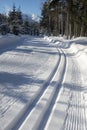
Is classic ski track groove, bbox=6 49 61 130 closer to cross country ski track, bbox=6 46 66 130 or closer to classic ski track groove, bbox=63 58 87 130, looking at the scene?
cross country ski track, bbox=6 46 66 130

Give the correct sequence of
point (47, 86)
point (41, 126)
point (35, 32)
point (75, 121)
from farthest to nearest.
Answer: point (35, 32) → point (47, 86) → point (75, 121) → point (41, 126)

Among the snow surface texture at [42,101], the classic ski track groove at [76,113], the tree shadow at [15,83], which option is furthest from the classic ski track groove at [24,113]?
the classic ski track groove at [76,113]

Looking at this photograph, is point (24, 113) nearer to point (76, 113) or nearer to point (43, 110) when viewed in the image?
point (43, 110)


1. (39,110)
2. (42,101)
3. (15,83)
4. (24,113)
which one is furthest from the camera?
(15,83)

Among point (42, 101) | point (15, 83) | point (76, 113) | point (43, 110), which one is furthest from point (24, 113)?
point (15, 83)

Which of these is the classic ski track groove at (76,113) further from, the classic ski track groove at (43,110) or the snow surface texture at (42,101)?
the classic ski track groove at (43,110)

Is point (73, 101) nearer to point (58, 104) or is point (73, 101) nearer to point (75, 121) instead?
point (58, 104)

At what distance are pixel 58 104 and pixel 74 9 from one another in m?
45.3

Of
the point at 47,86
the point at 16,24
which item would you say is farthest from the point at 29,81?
the point at 16,24

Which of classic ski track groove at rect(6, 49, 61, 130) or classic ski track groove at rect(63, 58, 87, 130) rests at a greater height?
classic ski track groove at rect(6, 49, 61, 130)

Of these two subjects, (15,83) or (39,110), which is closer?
(39,110)

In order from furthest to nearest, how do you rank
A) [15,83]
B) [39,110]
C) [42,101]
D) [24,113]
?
[15,83]
[42,101]
[39,110]
[24,113]

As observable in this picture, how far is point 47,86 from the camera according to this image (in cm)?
946

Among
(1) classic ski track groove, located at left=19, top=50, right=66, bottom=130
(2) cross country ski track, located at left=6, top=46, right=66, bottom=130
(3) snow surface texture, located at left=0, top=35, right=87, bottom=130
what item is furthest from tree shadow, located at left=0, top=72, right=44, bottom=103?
(1) classic ski track groove, located at left=19, top=50, right=66, bottom=130
